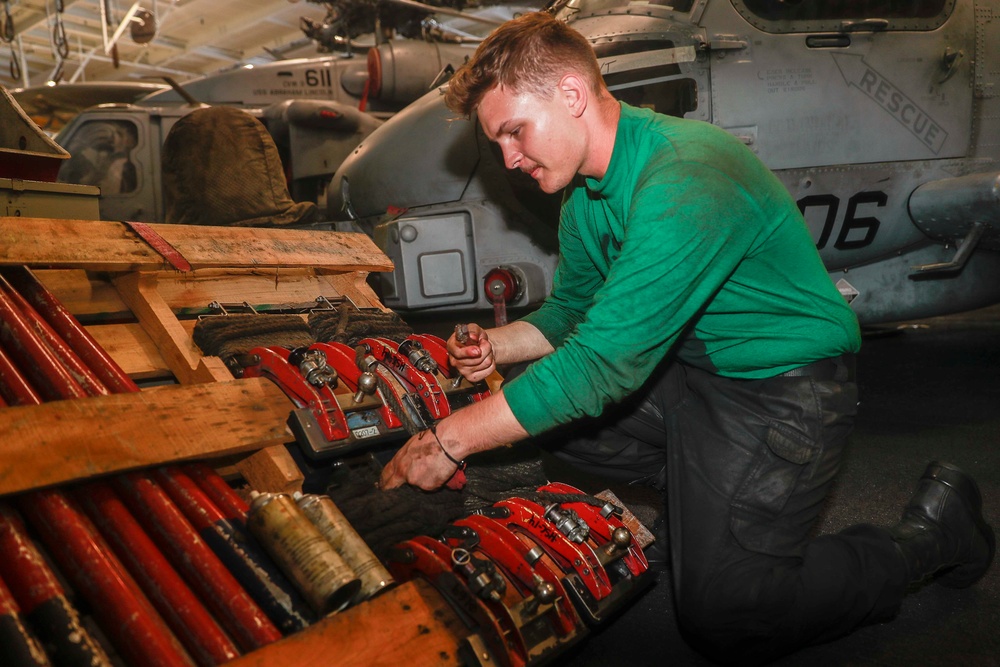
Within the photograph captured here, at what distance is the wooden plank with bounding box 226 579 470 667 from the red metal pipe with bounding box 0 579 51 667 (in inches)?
10.2

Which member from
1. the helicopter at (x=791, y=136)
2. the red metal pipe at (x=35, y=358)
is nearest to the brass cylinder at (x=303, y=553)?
the red metal pipe at (x=35, y=358)

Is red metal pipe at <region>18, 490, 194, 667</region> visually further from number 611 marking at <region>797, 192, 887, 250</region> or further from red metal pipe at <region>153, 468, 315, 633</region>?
number 611 marking at <region>797, 192, 887, 250</region>

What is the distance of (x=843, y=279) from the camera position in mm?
3506

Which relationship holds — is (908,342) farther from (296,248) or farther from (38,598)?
(38,598)

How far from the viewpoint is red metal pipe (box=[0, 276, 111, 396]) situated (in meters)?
1.50

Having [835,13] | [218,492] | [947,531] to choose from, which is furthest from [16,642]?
[835,13]

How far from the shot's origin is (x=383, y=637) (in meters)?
1.19

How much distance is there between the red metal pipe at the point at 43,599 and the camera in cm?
105

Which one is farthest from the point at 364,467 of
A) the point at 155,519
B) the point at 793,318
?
the point at 793,318

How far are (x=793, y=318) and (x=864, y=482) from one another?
3.93 ft

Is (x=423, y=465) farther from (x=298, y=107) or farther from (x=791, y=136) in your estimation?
(x=298, y=107)

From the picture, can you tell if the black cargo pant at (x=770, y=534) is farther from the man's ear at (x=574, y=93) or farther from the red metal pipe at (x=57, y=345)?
the red metal pipe at (x=57, y=345)

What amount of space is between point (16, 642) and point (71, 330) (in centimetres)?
84

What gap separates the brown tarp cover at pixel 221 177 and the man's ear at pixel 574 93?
2813mm
